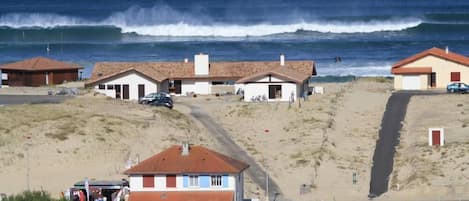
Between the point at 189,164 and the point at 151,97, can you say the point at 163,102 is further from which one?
the point at 189,164

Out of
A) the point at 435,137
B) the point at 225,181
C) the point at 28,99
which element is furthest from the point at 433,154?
the point at 28,99

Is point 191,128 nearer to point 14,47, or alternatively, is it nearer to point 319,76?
point 319,76

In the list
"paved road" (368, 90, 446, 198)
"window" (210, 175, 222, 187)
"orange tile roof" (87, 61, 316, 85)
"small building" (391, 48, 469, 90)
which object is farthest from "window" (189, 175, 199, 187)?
"small building" (391, 48, 469, 90)

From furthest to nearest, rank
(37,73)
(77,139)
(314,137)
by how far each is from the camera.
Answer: (37,73) < (314,137) < (77,139)

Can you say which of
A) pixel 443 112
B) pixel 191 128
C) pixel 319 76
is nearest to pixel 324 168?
pixel 191 128

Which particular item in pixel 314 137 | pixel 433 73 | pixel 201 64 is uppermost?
pixel 201 64

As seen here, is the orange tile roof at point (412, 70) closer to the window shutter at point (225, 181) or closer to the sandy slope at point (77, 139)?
the sandy slope at point (77, 139)
